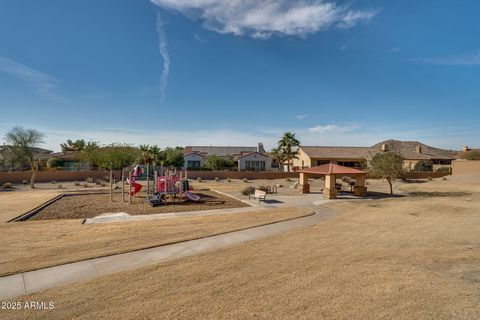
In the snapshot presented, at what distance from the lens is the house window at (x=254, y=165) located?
66438 mm

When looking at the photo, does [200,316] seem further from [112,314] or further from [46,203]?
[46,203]

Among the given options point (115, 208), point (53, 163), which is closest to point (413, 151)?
point (115, 208)

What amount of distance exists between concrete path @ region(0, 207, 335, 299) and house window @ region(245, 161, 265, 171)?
173ft

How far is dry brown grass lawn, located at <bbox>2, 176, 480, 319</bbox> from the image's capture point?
620cm

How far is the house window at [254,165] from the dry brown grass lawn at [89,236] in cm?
4887

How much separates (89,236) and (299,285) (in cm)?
920

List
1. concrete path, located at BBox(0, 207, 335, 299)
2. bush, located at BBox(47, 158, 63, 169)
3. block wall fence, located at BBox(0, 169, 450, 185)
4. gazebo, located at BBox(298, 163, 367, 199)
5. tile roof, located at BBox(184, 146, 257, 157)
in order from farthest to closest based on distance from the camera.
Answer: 1. tile roof, located at BBox(184, 146, 257, 157)
2. bush, located at BBox(47, 158, 63, 169)
3. block wall fence, located at BBox(0, 169, 450, 185)
4. gazebo, located at BBox(298, 163, 367, 199)
5. concrete path, located at BBox(0, 207, 335, 299)

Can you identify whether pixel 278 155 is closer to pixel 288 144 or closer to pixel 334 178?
pixel 288 144

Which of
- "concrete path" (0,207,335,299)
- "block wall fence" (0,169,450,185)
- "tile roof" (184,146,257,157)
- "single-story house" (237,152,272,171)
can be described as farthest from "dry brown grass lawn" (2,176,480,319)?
"tile roof" (184,146,257,157)

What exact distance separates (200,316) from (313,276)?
343 cm

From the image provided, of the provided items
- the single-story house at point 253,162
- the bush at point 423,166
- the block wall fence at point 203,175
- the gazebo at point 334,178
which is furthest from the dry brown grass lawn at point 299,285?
the bush at point 423,166

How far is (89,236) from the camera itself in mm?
12508

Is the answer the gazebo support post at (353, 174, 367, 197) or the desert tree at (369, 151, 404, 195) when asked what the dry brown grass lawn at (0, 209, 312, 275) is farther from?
the desert tree at (369, 151, 404, 195)

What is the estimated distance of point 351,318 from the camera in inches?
235
